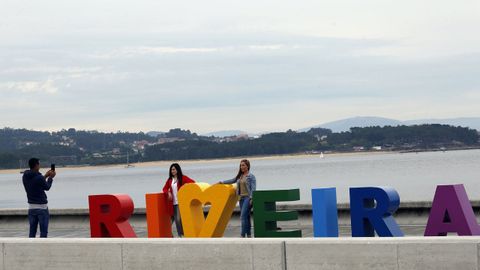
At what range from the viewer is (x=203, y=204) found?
18219 mm

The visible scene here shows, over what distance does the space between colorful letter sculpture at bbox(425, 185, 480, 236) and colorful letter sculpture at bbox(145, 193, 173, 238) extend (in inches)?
183

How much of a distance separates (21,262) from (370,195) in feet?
17.7

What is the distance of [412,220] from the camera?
23.3 m

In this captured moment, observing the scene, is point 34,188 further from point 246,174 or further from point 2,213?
point 2,213

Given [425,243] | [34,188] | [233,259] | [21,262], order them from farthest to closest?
[34,188]
[21,262]
[233,259]
[425,243]

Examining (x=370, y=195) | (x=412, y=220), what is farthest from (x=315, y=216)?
(x=412, y=220)

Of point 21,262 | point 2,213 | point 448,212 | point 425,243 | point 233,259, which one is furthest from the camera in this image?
point 2,213

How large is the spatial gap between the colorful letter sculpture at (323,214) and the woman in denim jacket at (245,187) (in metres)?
3.00

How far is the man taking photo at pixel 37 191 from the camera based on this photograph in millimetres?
19422

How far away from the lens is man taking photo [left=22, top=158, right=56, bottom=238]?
765 inches

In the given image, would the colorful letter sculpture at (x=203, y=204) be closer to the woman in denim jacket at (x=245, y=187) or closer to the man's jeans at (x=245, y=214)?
the woman in denim jacket at (x=245, y=187)

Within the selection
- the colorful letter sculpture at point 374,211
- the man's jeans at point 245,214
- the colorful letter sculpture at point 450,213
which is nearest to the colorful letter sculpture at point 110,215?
the man's jeans at point 245,214

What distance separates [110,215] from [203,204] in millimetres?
1551

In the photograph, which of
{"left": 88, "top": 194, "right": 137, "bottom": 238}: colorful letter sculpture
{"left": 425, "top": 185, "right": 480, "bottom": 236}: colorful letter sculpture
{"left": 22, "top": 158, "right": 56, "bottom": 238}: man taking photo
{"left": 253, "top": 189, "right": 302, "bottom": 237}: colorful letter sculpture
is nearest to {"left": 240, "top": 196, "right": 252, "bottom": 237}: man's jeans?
{"left": 253, "top": 189, "right": 302, "bottom": 237}: colorful letter sculpture
